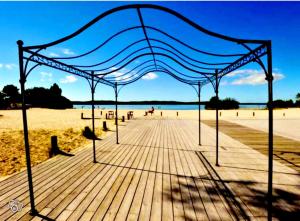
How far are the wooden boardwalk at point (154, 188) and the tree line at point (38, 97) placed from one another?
195ft

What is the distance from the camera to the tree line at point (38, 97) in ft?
222

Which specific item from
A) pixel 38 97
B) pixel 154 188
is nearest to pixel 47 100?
pixel 38 97

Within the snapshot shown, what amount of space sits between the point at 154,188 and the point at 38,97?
7669 cm

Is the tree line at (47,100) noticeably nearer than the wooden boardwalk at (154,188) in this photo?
No

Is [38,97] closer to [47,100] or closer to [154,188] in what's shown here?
[47,100]

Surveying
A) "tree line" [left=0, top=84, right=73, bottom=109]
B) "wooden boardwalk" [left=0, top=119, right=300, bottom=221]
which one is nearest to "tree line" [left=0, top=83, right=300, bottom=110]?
"tree line" [left=0, top=84, right=73, bottom=109]

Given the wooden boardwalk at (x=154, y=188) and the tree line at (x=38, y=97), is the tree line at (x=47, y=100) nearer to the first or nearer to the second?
the tree line at (x=38, y=97)

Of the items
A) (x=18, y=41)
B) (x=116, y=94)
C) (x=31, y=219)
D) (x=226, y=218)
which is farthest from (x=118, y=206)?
(x=116, y=94)

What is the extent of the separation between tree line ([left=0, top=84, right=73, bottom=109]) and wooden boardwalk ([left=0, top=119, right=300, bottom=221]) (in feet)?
195

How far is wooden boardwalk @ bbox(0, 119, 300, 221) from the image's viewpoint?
5.31 meters

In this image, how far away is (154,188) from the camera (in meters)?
6.80

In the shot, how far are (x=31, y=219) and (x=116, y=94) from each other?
399 inches

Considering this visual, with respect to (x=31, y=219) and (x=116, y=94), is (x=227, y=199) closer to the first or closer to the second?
(x=31, y=219)

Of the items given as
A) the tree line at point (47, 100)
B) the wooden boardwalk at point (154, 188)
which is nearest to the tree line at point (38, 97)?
the tree line at point (47, 100)
